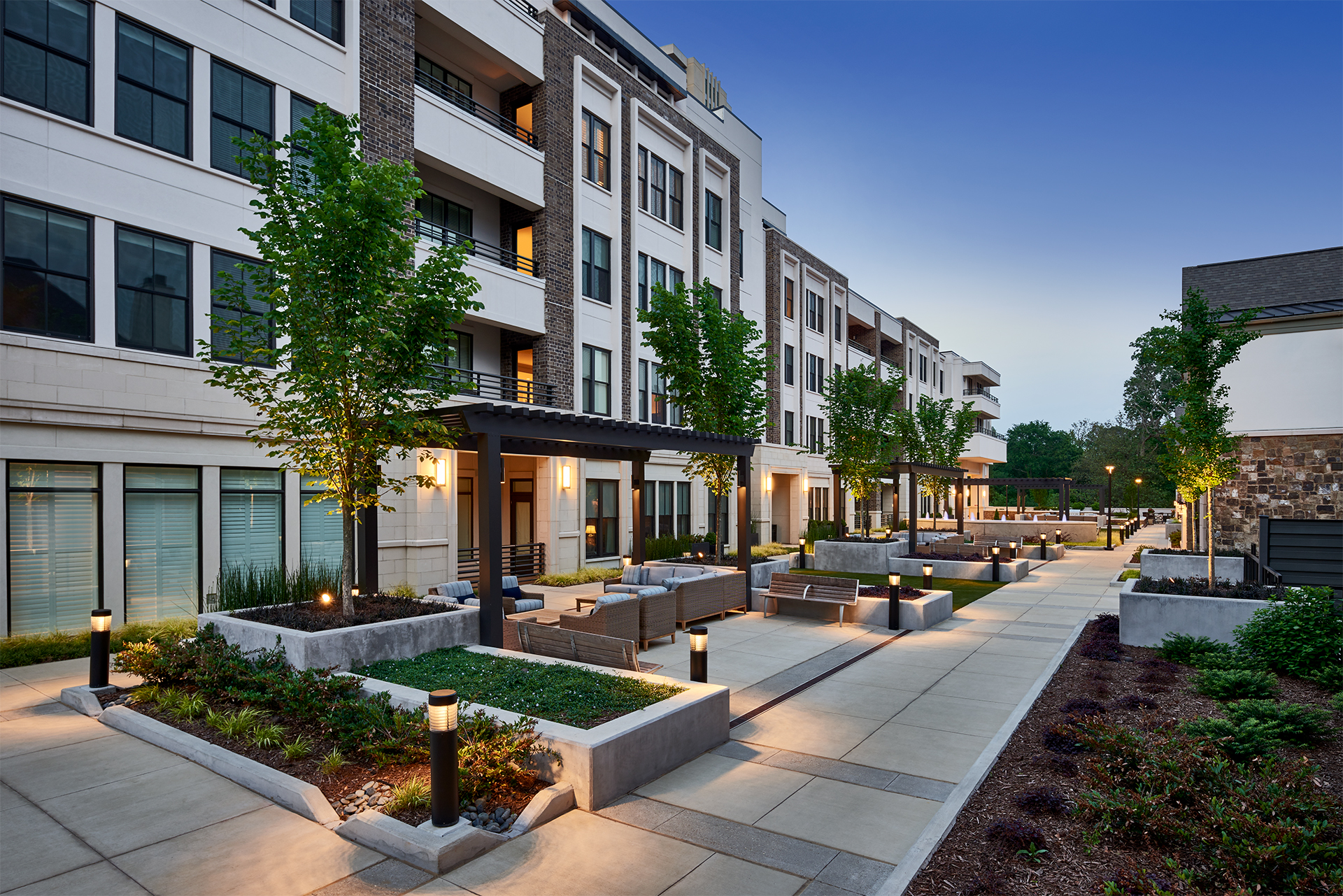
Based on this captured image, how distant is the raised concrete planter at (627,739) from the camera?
620 cm

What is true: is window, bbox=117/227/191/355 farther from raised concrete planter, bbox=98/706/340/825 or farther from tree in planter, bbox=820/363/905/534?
tree in planter, bbox=820/363/905/534

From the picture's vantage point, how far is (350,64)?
16719 mm

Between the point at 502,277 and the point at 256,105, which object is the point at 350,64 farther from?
the point at 502,277

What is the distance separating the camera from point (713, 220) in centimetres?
3155

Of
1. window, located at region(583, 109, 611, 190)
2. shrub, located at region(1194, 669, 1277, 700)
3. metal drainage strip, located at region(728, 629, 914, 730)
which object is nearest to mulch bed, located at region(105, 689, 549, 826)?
metal drainage strip, located at region(728, 629, 914, 730)

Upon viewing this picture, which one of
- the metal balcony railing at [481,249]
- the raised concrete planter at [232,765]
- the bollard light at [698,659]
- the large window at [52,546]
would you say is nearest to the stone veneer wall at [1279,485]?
the bollard light at [698,659]

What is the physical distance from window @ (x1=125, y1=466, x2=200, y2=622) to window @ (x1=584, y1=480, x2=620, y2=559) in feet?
38.8

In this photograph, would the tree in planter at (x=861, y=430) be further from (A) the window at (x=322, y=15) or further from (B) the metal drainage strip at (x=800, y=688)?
(A) the window at (x=322, y=15)

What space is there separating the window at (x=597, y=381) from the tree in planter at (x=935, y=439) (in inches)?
675

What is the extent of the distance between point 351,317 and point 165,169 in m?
7.16

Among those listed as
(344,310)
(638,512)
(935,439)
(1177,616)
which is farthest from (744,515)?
(935,439)

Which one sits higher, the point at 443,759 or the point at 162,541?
the point at 162,541

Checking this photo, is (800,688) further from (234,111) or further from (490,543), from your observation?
(234,111)

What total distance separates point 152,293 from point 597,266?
13780mm
